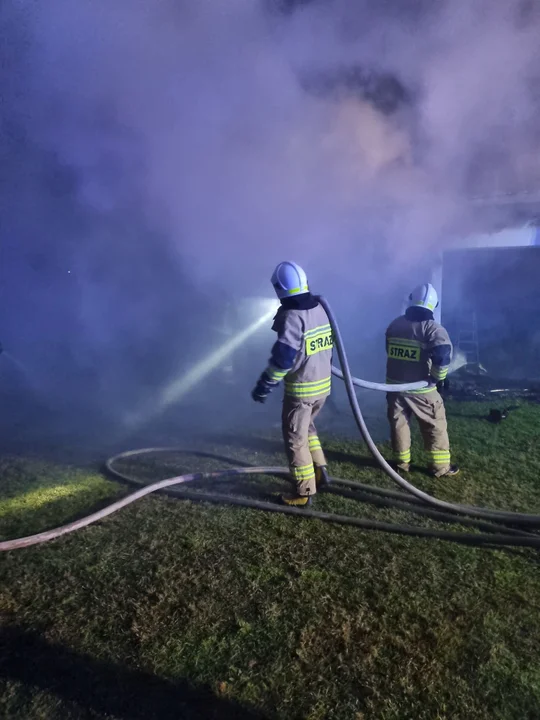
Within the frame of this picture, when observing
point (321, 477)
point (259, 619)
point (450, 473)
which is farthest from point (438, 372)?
point (259, 619)

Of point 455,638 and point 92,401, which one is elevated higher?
point 92,401

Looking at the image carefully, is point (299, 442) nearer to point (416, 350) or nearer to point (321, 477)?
point (321, 477)

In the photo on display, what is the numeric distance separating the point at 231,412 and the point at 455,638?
5039 mm

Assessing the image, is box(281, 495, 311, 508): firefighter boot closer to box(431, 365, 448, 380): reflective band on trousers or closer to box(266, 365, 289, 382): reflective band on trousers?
box(266, 365, 289, 382): reflective band on trousers

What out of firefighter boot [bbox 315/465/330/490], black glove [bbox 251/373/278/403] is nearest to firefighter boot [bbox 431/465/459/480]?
firefighter boot [bbox 315/465/330/490]

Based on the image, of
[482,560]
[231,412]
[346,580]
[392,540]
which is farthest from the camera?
[231,412]

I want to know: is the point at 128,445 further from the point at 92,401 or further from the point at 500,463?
the point at 500,463

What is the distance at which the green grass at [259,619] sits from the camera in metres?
1.97

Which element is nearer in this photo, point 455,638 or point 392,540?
point 455,638

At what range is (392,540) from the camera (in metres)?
3.21

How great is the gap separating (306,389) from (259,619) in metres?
1.80

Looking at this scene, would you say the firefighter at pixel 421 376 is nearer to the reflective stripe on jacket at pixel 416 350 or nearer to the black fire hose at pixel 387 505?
the reflective stripe on jacket at pixel 416 350

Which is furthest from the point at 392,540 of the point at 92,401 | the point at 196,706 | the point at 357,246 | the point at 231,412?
the point at 92,401

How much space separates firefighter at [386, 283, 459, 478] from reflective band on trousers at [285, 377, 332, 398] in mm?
1013
